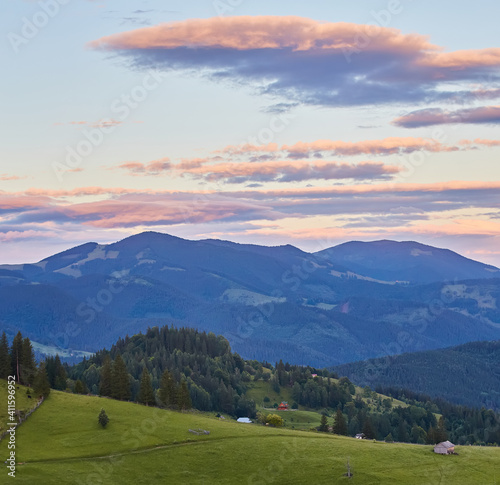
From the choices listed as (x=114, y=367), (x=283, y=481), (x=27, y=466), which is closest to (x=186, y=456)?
(x=283, y=481)

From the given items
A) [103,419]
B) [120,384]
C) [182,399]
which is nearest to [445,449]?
[182,399]

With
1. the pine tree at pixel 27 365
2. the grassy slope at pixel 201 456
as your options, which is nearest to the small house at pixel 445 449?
the grassy slope at pixel 201 456

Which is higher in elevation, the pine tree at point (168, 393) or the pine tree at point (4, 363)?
the pine tree at point (4, 363)

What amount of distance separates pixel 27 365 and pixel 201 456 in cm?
6588

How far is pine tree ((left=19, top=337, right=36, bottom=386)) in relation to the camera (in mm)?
179700

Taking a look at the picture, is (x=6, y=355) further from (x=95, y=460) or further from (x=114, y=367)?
(x=95, y=460)

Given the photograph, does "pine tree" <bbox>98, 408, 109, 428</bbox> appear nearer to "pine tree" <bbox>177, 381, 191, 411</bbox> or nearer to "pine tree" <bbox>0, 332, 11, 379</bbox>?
"pine tree" <bbox>0, 332, 11, 379</bbox>

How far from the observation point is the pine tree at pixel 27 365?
17970 cm

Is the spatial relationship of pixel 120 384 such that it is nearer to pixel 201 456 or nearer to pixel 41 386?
pixel 41 386

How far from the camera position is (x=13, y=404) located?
155250 mm

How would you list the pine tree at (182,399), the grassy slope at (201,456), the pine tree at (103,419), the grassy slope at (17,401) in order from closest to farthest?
the grassy slope at (201,456) < the grassy slope at (17,401) < the pine tree at (103,419) < the pine tree at (182,399)

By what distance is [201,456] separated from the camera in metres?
142

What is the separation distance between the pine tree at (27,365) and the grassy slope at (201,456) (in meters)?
17.5

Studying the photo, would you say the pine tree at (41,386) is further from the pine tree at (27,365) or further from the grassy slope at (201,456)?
the pine tree at (27,365)
